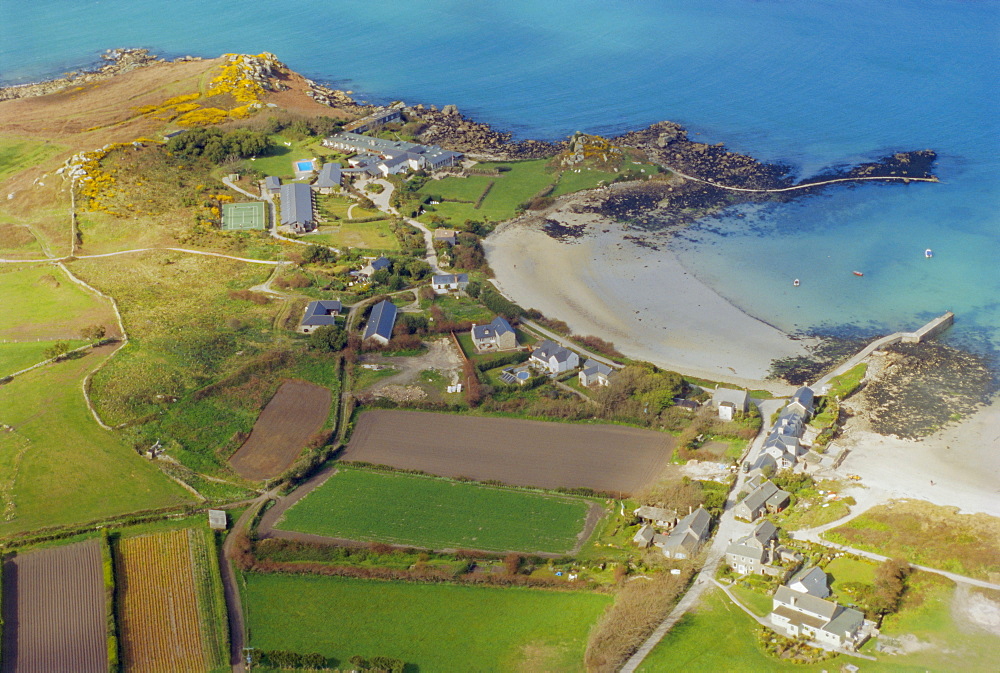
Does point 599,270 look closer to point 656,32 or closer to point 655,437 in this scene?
point 655,437

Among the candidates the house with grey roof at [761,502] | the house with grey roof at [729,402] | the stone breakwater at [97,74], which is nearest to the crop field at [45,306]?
the house with grey roof at [729,402]

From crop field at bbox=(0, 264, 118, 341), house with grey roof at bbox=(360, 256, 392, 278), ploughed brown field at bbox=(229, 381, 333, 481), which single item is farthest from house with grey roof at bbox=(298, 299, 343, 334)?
crop field at bbox=(0, 264, 118, 341)

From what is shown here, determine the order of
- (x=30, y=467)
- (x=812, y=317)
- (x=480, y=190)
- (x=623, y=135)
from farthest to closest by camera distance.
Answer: (x=623, y=135), (x=480, y=190), (x=812, y=317), (x=30, y=467)

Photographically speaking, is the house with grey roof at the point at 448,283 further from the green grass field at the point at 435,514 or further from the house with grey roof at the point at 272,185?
the house with grey roof at the point at 272,185

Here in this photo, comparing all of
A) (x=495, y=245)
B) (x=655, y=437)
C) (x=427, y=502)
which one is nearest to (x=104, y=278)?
(x=495, y=245)

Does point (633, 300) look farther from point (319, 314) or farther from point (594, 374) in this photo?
point (319, 314)
